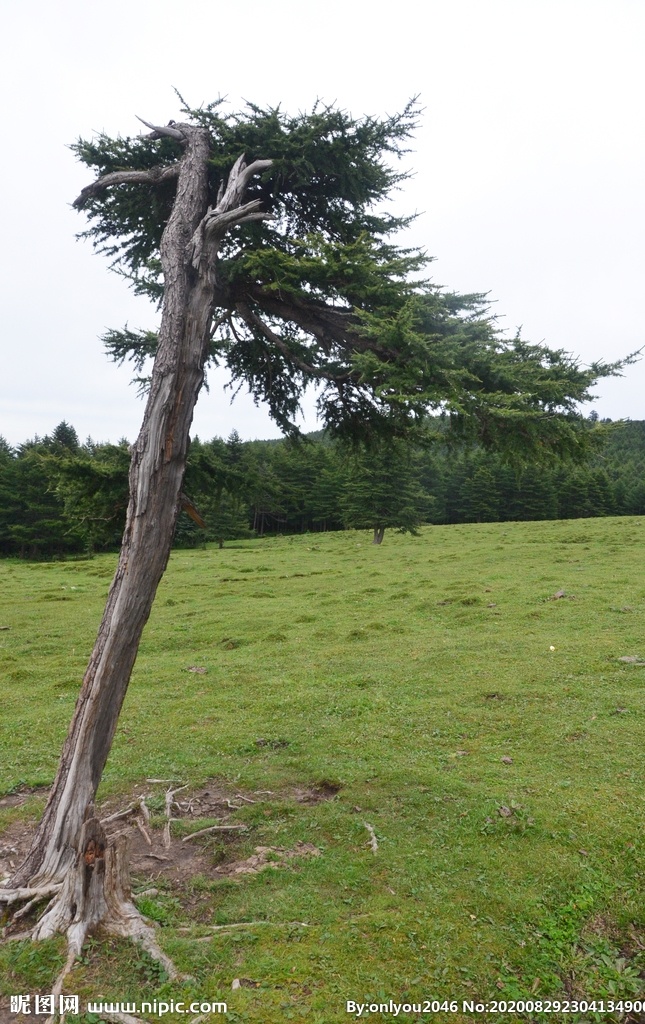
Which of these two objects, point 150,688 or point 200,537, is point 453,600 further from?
point 200,537

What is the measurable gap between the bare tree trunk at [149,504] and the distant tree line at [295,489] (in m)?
0.95

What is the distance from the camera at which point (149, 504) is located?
5.83m

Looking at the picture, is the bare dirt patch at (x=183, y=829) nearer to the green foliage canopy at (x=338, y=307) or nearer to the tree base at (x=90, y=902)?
the tree base at (x=90, y=902)

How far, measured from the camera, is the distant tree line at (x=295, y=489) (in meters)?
7.20

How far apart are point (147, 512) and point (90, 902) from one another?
343 cm

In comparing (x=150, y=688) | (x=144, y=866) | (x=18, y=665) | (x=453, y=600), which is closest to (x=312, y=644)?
(x=150, y=688)

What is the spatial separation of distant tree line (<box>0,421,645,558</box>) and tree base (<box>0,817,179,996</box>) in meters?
3.27

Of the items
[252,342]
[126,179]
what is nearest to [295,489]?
[252,342]

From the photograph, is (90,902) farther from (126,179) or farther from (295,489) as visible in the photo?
(126,179)

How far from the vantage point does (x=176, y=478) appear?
6.07 m

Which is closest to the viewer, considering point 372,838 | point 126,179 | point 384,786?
point 372,838

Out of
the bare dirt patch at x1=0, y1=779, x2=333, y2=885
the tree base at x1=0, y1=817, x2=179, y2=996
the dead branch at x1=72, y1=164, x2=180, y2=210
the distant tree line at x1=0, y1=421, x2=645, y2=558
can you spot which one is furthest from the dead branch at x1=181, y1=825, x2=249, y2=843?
the dead branch at x1=72, y1=164, x2=180, y2=210

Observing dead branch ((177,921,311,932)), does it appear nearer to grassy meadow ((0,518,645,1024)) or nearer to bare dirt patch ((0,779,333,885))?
grassy meadow ((0,518,645,1024))

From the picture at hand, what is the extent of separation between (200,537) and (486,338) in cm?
4667
